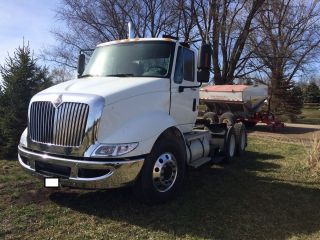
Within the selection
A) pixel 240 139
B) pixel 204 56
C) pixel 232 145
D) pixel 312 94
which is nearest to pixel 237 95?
pixel 240 139

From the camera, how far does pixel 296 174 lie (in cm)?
891

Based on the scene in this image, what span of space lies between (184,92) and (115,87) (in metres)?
1.82

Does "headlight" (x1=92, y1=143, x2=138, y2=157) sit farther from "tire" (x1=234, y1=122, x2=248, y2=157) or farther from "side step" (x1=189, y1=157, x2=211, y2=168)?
"tire" (x1=234, y1=122, x2=248, y2=157)

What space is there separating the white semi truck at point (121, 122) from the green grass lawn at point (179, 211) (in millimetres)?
495

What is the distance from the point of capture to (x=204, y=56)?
23.7 ft

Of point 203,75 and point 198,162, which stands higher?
point 203,75

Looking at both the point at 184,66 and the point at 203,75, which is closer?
the point at 184,66

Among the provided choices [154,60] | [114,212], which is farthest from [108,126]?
[154,60]

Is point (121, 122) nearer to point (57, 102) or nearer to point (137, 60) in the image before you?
point (57, 102)

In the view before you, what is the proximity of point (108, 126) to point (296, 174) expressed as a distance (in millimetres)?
5073

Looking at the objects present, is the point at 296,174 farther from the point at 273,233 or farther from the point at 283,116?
the point at 283,116

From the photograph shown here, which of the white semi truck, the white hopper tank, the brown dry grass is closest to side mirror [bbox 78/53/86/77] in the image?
the white semi truck

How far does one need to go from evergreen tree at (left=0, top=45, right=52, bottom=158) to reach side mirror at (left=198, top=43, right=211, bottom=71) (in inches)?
223

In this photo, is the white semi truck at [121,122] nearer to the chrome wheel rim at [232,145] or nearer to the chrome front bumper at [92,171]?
the chrome front bumper at [92,171]
